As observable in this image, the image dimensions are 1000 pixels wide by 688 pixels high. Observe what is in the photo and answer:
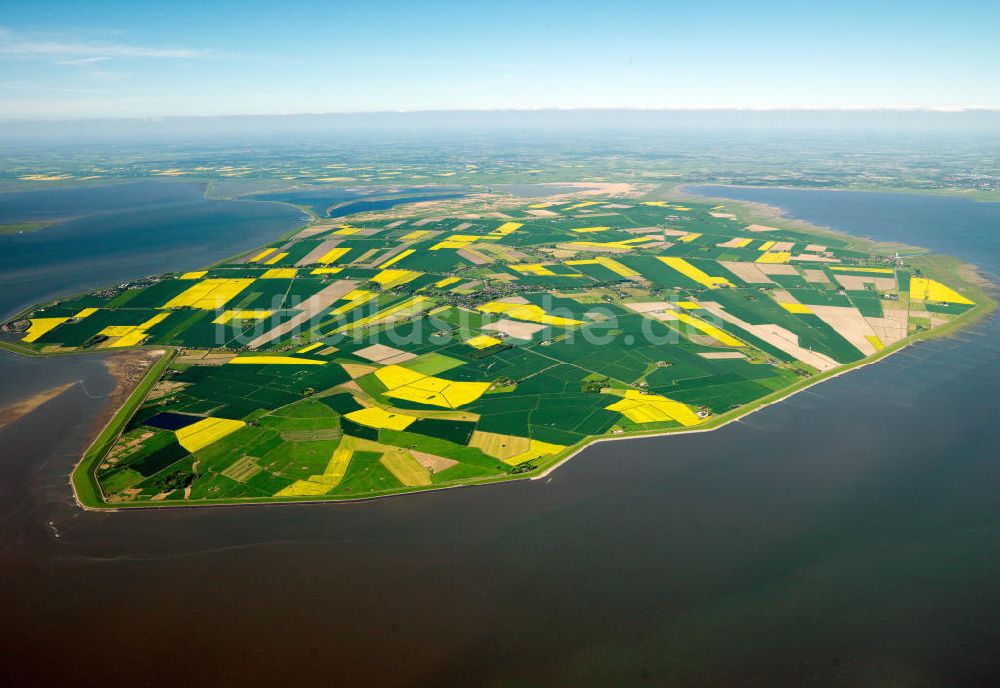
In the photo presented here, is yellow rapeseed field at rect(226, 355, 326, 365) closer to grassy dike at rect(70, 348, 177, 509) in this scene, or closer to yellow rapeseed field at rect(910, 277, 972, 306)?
grassy dike at rect(70, 348, 177, 509)

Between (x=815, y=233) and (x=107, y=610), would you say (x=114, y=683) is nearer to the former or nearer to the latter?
(x=107, y=610)

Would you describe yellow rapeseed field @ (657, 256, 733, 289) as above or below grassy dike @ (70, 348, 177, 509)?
above

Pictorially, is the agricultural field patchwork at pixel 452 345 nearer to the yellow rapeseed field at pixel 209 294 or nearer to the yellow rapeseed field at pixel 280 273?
the yellow rapeseed field at pixel 209 294

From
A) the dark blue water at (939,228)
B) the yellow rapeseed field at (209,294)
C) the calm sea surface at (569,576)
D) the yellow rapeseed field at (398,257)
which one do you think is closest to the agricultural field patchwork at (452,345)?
the yellow rapeseed field at (209,294)

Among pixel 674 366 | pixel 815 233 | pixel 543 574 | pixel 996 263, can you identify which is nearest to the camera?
pixel 543 574

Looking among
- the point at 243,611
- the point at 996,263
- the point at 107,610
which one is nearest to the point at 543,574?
the point at 243,611

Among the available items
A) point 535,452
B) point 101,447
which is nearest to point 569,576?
point 535,452

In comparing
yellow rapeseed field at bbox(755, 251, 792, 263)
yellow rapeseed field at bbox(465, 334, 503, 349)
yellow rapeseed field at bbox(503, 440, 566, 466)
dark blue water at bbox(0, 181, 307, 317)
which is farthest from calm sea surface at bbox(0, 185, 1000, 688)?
dark blue water at bbox(0, 181, 307, 317)
